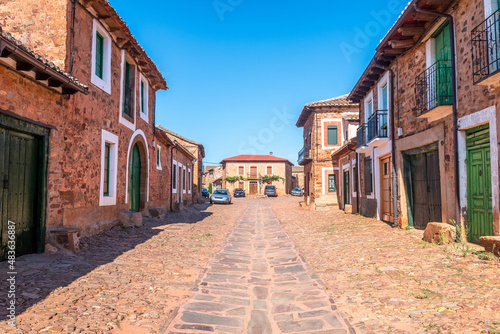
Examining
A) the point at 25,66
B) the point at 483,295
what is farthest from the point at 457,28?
the point at 25,66

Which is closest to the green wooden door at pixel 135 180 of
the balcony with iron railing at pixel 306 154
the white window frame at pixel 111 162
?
the white window frame at pixel 111 162

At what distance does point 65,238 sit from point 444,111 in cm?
797

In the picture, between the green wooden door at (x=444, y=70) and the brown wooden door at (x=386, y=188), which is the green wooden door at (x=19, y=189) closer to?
the green wooden door at (x=444, y=70)

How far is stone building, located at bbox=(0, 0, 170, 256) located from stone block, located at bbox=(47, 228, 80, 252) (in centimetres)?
14

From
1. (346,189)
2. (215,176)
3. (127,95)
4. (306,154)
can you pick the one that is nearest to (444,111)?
(127,95)

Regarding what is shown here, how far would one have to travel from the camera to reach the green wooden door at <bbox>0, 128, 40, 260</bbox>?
524 cm

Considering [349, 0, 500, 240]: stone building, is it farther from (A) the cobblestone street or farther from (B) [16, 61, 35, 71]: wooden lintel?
(B) [16, 61, 35, 71]: wooden lintel

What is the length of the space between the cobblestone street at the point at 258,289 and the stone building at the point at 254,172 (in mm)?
43267

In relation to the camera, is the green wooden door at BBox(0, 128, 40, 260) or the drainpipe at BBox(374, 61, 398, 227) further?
the drainpipe at BBox(374, 61, 398, 227)

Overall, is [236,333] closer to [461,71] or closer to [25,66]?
[25,66]

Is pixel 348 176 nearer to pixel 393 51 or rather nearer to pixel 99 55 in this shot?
pixel 393 51

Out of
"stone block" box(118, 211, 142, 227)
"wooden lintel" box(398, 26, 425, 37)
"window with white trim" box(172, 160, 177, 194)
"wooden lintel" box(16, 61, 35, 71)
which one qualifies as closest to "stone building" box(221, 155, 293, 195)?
"window with white trim" box(172, 160, 177, 194)

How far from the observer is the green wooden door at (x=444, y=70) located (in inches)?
307

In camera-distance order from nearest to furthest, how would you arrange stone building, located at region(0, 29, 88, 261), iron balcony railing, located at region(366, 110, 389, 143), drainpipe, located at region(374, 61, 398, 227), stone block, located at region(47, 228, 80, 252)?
stone building, located at region(0, 29, 88, 261)
stone block, located at region(47, 228, 80, 252)
drainpipe, located at region(374, 61, 398, 227)
iron balcony railing, located at region(366, 110, 389, 143)
